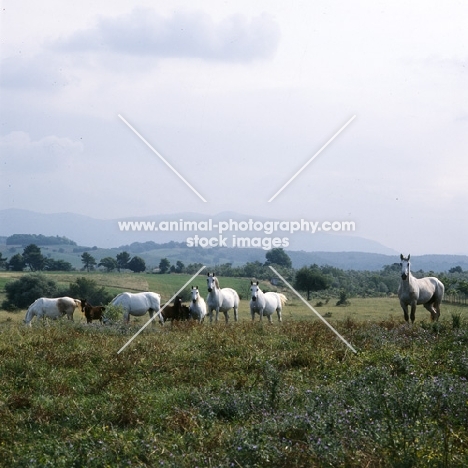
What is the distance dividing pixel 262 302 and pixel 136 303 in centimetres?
512

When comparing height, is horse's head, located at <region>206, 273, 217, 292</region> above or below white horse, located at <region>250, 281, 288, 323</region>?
above

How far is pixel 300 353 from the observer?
12562 millimetres

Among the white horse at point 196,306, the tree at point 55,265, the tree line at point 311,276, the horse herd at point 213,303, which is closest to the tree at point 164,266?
the tree line at point 311,276

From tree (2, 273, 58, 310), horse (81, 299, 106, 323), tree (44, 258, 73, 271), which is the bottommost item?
tree (2, 273, 58, 310)

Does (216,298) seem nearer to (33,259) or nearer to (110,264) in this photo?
(110,264)

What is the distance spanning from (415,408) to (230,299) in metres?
17.8

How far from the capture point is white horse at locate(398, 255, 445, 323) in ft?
67.9

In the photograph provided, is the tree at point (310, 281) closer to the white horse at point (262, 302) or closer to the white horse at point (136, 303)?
the white horse at point (262, 302)

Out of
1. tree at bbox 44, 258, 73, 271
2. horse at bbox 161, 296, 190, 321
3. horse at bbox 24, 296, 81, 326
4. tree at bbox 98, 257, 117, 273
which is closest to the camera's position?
horse at bbox 161, 296, 190, 321

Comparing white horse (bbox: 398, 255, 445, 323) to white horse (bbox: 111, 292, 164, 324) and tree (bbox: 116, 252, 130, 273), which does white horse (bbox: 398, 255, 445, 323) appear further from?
tree (bbox: 116, 252, 130, 273)

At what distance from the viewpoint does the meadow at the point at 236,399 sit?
6770 mm

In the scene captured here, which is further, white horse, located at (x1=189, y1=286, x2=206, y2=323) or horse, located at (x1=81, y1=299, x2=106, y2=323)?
horse, located at (x1=81, y1=299, x2=106, y2=323)

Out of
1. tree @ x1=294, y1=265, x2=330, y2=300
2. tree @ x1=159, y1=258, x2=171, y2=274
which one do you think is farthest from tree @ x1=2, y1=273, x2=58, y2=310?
tree @ x1=294, y1=265, x2=330, y2=300

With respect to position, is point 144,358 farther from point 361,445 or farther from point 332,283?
point 332,283
